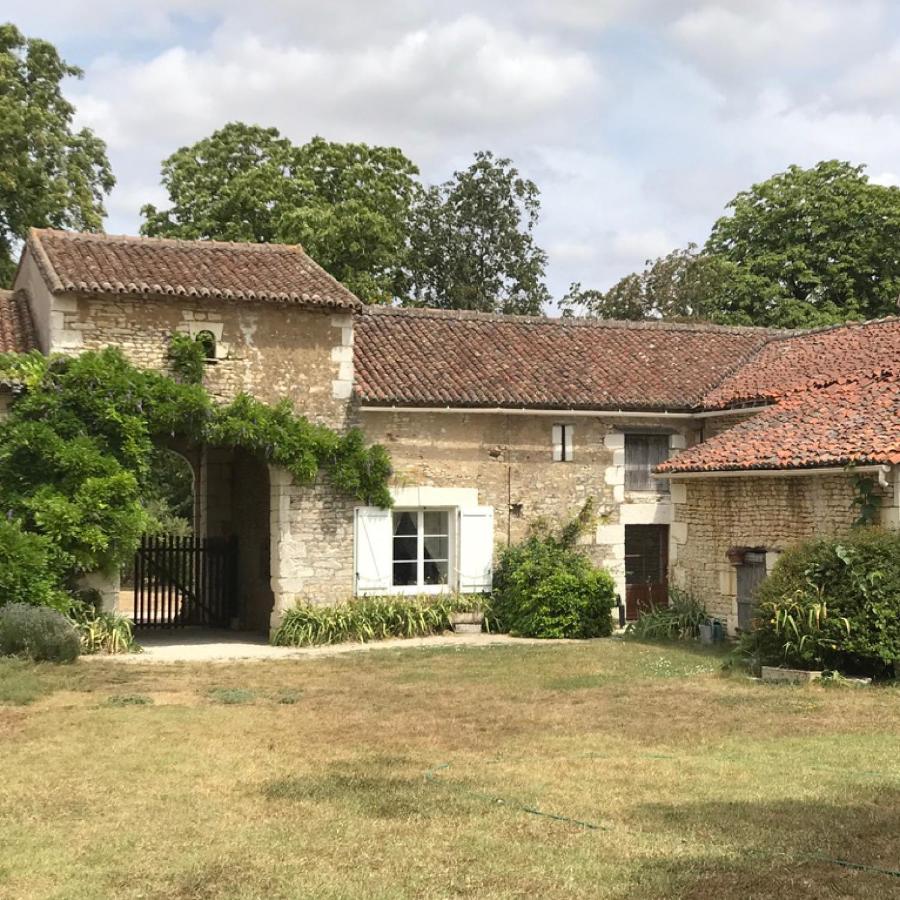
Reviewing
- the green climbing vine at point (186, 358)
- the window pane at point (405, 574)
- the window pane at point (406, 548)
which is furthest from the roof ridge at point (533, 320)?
the window pane at point (405, 574)

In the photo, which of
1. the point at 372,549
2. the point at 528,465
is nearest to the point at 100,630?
the point at 372,549

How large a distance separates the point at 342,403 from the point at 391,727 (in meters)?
8.08

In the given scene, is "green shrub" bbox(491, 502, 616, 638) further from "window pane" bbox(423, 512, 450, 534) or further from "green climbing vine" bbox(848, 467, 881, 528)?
"green climbing vine" bbox(848, 467, 881, 528)

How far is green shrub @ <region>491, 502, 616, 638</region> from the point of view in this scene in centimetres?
1725

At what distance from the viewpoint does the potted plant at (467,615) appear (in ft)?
58.5

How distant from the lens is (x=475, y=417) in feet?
60.0

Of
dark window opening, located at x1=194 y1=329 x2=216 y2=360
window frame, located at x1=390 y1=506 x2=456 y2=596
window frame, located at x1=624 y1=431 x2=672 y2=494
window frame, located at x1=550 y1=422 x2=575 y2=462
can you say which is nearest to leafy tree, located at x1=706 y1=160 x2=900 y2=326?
window frame, located at x1=624 y1=431 x2=672 y2=494

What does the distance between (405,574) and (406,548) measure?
0.41m

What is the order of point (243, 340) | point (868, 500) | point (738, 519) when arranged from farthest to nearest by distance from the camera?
point (243, 340) < point (738, 519) < point (868, 500)

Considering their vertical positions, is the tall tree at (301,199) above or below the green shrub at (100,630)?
above

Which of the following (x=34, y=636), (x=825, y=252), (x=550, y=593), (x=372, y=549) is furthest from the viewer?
(x=825, y=252)

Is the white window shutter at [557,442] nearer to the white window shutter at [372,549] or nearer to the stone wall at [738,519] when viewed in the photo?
the stone wall at [738,519]

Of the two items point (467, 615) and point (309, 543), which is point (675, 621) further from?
point (309, 543)

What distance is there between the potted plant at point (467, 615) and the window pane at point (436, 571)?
1.75ft
